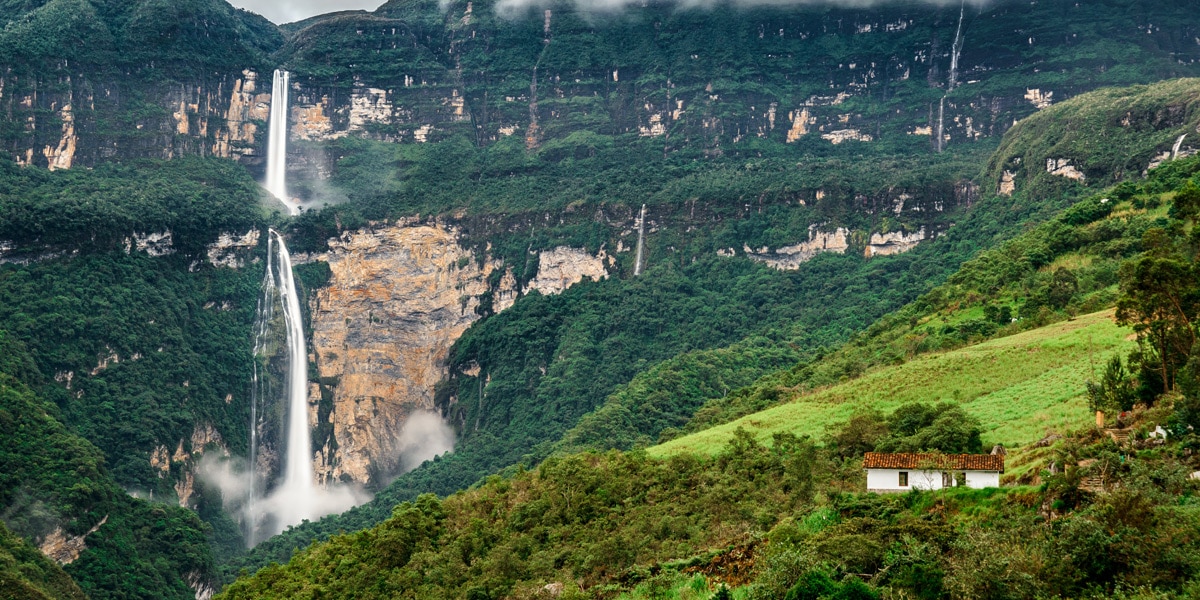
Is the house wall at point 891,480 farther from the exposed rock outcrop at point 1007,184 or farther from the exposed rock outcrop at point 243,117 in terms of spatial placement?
the exposed rock outcrop at point 243,117

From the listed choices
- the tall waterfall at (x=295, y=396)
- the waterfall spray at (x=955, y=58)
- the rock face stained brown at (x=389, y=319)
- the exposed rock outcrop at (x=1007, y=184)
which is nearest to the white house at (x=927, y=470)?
the exposed rock outcrop at (x=1007, y=184)

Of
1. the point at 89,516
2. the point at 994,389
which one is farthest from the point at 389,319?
the point at 994,389

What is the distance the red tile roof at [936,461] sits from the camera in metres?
34.6

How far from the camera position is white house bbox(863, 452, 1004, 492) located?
113 ft

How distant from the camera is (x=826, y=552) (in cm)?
2975

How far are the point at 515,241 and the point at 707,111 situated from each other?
25.8m

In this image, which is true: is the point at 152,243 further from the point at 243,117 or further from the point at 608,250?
the point at 608,250

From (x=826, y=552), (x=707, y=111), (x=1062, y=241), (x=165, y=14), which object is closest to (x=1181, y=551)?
(x=826, y=552)

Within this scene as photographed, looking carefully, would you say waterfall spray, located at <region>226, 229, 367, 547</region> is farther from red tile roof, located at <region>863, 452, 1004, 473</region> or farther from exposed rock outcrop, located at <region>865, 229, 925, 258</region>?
red tile roof, located at <region>863, 452, 1004, 473</region>

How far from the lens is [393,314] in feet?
427

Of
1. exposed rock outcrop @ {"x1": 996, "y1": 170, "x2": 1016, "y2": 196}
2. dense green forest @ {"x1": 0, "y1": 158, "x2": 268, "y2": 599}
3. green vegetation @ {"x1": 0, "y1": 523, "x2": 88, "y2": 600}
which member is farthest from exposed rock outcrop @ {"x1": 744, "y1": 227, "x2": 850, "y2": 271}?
green vegetation @ {"x1": 0, "y1": 523, "x2": 88, "y2": 600}

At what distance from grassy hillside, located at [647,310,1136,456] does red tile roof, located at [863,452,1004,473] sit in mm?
3839

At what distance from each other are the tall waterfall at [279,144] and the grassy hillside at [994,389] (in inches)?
3633

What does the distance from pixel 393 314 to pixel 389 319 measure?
0.55m
